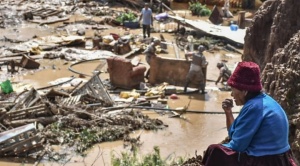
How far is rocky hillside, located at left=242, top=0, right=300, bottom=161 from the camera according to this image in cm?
689

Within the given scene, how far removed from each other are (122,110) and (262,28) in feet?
14.6

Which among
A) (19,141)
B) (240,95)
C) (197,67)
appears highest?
(240,95)

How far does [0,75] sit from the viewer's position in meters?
16.8

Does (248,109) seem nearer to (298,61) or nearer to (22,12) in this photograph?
(298,61)

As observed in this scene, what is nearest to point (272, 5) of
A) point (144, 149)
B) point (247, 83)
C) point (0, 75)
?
point (144, 149)

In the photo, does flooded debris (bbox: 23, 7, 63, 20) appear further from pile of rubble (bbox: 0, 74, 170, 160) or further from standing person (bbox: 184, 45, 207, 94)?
pile of rubble (bbox: 0, 74, 170, 160)

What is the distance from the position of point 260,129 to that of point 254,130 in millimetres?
52

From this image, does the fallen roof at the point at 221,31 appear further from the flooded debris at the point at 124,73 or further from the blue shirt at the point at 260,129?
the blue shirt at the point at 260,129

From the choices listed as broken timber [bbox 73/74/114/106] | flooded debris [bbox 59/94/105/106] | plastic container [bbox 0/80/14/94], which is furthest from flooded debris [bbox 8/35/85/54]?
flooded debris [bbox 59/94/105/106]

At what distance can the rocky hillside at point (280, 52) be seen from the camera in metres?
6.89

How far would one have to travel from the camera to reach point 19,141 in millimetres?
10195

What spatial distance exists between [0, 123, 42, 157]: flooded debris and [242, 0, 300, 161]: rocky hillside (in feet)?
15.5

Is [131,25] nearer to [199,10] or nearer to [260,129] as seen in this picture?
[199,10]

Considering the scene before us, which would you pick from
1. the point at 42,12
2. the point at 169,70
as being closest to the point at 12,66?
the point at 169,70
